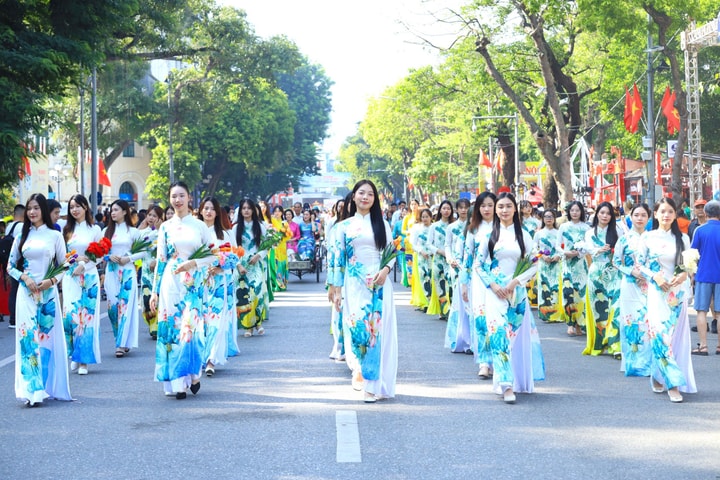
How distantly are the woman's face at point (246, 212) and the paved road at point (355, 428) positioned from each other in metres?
3.04

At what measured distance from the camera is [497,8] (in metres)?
28.6

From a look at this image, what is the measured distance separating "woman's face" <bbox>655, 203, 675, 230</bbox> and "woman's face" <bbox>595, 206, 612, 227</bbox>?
2.99m

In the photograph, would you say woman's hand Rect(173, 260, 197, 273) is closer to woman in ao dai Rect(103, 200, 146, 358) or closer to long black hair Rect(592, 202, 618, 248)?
woman in ao dai Rect(103, 200, 146, 358)

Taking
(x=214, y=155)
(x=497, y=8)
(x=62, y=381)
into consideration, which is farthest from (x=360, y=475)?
(x=214, y=155)

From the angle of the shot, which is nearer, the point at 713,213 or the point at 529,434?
the point at 529,434

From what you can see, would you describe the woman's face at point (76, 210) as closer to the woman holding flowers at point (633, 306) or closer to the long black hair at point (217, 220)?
the long black hair at point (217, 220)

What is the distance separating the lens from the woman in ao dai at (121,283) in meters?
12.7

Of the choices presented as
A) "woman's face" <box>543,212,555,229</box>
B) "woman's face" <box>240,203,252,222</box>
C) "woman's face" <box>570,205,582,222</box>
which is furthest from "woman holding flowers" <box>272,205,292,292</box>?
"woman's face" <box>570,205,582,222</box>

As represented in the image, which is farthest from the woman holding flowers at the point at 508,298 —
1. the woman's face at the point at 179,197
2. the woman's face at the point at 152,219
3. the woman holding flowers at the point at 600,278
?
the woman's face at the point at 152,219

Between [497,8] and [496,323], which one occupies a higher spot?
[497,8]

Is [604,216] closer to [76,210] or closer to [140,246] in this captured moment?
[140,246]

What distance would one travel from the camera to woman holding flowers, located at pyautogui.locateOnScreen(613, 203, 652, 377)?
1014 centimetres

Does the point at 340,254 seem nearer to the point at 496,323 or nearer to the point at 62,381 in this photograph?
the point at 496,323

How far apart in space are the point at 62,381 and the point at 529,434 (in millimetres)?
3940
